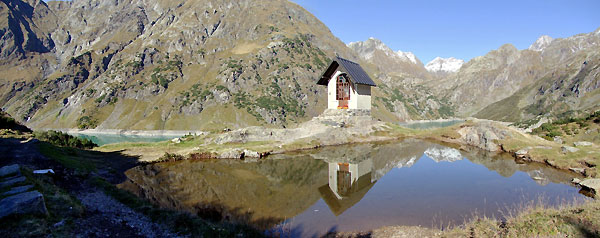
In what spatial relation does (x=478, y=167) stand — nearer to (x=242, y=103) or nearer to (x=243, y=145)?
(x=243, y=145)

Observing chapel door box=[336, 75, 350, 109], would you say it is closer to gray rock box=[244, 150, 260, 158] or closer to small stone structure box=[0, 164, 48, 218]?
gray rock box=[244, 150, 260, 158]

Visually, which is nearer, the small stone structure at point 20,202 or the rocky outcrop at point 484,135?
the small stone structure at point 20,202

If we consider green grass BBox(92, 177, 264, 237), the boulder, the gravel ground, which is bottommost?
green grass BBox(92, 177, 264, 237)

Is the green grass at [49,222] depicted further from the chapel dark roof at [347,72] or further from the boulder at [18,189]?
the chapel dark roof at [347,72]

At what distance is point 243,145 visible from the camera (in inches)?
1298

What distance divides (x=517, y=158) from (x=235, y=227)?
26503 millimetres

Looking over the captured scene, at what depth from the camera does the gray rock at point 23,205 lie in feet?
27.1

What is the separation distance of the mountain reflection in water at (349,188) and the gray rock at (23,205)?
5.66m

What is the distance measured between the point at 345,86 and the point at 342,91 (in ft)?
2.70

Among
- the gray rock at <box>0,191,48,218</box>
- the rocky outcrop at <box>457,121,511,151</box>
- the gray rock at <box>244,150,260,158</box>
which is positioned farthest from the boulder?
the rocky outcrop at <box>457,121,511,151</box>

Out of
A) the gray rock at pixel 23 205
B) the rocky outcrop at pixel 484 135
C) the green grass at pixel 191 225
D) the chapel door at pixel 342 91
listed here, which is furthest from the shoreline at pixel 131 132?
the gray rock at pixel 23 205

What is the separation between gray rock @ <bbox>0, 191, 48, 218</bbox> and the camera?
8265 mm

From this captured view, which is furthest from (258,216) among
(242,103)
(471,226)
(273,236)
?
(242,103)

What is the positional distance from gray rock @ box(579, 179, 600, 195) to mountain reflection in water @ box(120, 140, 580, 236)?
0.68 meters
